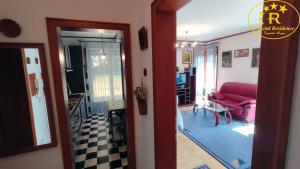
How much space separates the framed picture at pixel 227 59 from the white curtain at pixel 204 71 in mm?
389

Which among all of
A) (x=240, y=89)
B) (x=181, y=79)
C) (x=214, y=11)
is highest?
(x=214, y=11)

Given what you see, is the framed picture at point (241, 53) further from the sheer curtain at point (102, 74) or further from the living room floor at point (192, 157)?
the sheer curtain at point (102, 74)

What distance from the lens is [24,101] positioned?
1.54m

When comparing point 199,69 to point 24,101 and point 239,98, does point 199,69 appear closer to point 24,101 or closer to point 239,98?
point 239,98

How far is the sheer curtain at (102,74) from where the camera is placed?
4.43 metres

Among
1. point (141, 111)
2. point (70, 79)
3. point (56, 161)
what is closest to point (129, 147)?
point (141, 111)

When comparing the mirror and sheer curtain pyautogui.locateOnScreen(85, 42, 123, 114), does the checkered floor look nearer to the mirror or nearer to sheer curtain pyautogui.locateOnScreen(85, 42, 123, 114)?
the mirror

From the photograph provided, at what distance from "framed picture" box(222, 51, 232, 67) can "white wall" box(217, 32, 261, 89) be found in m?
0.12

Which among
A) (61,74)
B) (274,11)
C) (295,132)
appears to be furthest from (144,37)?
(295,132)

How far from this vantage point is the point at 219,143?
9.52 feet

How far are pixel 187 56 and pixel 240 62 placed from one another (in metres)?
1.87

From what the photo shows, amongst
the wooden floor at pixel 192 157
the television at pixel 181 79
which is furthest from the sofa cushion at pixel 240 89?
the wooden floor at pixel 192 157

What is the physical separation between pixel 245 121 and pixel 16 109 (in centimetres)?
473

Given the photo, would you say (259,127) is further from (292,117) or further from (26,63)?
(26,63)
